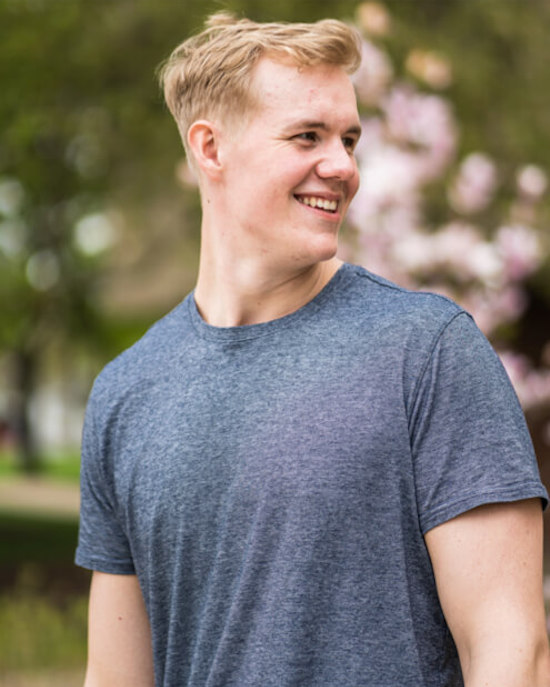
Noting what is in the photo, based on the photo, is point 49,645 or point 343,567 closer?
point 343,567

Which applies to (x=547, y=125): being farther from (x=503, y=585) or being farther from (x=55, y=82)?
(x=503, y=585)

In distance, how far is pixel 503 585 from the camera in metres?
1.47

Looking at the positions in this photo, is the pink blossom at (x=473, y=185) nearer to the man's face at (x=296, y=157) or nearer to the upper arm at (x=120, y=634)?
the man's face at (x=296, y=157)

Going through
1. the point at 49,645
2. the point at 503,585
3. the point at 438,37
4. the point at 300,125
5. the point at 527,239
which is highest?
the point at 438,37

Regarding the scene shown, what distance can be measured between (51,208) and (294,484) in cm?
1047

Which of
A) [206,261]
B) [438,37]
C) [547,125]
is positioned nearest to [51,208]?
[438,37]

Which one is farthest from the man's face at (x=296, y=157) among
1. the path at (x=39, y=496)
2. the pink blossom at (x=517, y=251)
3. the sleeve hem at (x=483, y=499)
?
the path at (x=39, y=496)

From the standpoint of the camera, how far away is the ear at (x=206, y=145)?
1761 mm

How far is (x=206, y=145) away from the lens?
1.77m

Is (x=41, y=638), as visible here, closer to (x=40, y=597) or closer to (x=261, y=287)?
(x=40, y=597)

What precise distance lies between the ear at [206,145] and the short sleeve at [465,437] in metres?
0.52

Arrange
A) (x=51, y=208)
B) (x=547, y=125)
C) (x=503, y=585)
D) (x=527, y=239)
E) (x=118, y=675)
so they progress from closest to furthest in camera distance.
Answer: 1. (x=503, y=585)
2. (x=118, y=675)
3. (x=527, y=239)
4. (x=547, y=125)
5. (x=51, y=208)

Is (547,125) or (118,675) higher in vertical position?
(547,125)

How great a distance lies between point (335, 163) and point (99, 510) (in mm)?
767
